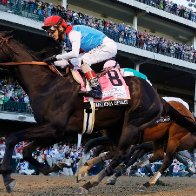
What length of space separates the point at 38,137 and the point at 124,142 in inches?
57.5

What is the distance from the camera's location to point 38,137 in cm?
604

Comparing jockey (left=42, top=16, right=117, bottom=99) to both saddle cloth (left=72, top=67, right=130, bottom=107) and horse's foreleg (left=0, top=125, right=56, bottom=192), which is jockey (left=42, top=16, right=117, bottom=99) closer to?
saddle cloth (left=72, top=67, right=130, bottom=107)

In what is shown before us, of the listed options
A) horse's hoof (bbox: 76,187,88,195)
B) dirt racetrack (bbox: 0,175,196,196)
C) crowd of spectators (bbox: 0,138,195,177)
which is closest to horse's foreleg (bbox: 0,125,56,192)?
dirt racetrack (bbox: 0,175,196,196)

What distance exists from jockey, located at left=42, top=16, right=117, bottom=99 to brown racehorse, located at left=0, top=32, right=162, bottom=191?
0.23 meters

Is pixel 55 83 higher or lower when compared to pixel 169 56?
lower

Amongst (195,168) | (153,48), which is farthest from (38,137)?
(153,48)

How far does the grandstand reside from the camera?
19391 millimetres

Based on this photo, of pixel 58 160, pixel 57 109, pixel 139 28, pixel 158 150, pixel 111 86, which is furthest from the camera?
pixel 139 28

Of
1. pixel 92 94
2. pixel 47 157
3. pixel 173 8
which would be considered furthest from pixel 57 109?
pixel 173 8

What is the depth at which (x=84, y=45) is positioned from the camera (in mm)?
6840

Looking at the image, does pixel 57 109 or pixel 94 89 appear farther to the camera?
pixel 94 89

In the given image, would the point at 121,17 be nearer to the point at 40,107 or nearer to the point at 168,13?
the point at 168,13

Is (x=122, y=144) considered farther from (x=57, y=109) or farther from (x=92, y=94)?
(x=57, y=109)

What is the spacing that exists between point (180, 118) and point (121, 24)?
52.2 feet
